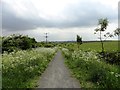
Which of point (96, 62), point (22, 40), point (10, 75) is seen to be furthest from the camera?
point (22, 40)

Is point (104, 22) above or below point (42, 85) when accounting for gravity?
above

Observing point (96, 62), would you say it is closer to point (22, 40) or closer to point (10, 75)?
point (10, 75)

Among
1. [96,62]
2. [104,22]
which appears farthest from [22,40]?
[96,62]

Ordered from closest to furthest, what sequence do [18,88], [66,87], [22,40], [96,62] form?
1. [18,88]
2. [66,87]
3. [96,62]
4. [22,40]

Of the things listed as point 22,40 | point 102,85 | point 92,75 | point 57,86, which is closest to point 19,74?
point 57,86

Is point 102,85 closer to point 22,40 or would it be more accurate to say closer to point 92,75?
point 92,75

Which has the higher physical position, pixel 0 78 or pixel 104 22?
pixel 104 22

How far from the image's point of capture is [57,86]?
13531 mm

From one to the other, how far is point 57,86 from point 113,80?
2.93 meters

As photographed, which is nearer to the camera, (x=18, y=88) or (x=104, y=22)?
(x=18, y=88)

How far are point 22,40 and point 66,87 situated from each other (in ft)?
145

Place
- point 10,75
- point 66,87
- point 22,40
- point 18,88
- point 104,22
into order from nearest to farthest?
point 18,88, point 66,87, point 10,75, point 104,22, point 22,40

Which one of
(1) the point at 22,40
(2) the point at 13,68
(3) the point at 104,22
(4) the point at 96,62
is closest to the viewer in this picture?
(2) the point at 13,68

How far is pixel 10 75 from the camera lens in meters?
14.2
